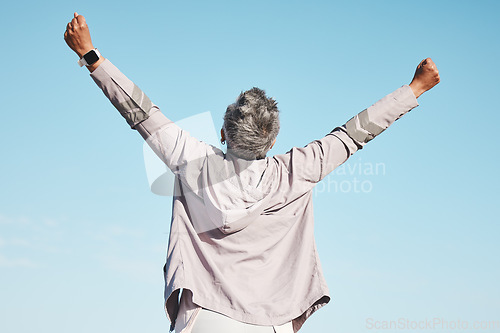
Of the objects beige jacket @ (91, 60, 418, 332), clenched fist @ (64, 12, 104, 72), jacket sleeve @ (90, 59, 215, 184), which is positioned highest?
clenched fist @ (64, 12, 104, 72)

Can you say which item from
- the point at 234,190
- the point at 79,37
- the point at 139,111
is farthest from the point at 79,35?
the point at 234,190

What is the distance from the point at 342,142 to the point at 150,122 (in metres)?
1.19

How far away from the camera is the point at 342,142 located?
3.63 m

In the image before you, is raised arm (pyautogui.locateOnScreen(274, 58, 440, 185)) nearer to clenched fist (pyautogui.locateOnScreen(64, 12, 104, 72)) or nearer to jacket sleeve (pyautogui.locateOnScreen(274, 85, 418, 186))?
jacket sleeve (pyautogui.locateOnScreen(274, 85, 418, 186))

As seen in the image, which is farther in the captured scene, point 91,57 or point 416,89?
point 416,89

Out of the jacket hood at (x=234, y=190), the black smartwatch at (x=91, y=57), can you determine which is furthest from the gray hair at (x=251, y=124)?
the black smartwatch at (x=91, y=57)

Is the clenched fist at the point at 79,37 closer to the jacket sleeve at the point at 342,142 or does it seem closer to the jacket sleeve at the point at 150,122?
the jacket sleeve at the point at 150,122

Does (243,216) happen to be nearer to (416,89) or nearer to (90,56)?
(90,56)

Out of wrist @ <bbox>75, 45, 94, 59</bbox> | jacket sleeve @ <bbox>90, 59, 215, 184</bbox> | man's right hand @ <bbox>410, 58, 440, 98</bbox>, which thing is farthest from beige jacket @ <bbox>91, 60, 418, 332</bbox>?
man's right hand @ <bbox>410, 58, 440, 98</bbox>

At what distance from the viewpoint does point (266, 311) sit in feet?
11.2

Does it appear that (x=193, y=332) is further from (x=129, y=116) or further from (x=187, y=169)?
(x=129, y=116)

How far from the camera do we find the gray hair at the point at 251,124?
11.1ft

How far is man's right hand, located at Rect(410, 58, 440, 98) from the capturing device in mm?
3857

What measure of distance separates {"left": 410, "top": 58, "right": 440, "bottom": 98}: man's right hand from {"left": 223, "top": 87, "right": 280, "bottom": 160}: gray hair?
103 centimetres
